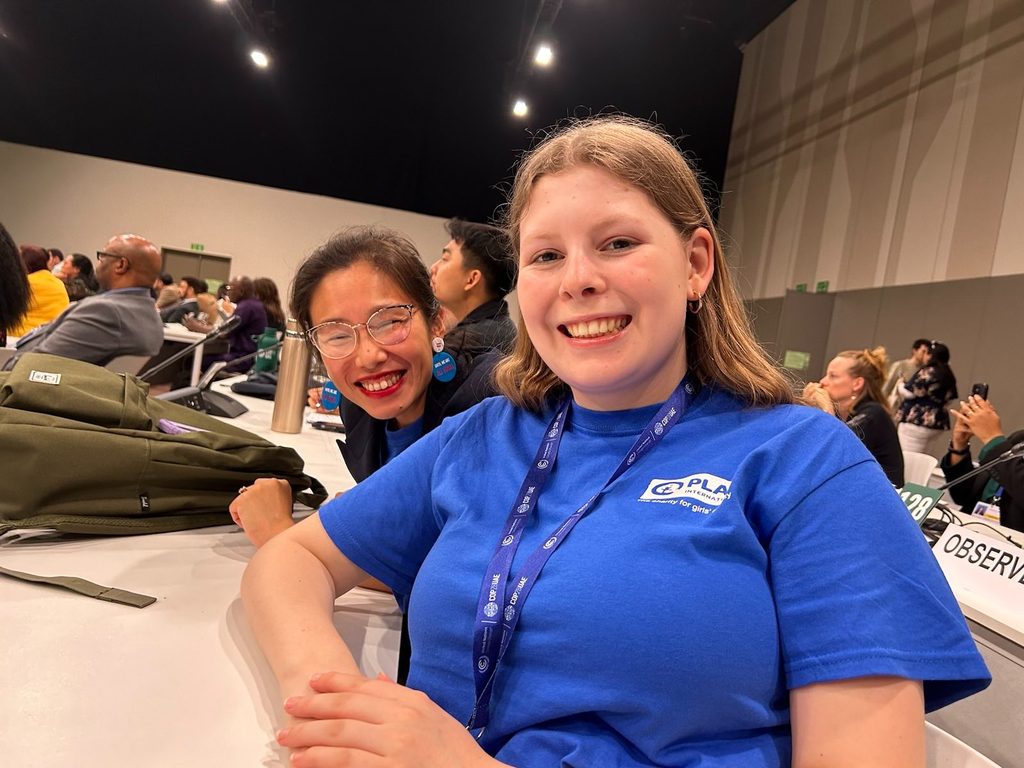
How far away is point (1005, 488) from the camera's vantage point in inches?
105

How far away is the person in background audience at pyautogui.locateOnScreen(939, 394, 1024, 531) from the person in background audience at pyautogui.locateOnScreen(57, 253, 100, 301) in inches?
252

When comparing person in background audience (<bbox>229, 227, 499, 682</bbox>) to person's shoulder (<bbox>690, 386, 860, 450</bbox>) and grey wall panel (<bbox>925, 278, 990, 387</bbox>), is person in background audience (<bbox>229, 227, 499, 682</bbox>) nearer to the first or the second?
person's shoulder (<bbox>690, 386, 860, 450</bbox>)

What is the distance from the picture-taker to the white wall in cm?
1029

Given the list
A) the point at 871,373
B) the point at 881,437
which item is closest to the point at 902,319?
the point at 871,373

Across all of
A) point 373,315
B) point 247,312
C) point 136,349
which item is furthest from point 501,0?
point 373,315

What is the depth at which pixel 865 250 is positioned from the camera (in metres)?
7.18

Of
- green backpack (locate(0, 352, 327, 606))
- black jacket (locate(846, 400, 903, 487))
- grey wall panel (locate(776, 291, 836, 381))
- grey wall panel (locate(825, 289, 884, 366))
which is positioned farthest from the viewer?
grey wall panel (locate(776, 291, 836, 381))

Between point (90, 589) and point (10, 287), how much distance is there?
1355 mm

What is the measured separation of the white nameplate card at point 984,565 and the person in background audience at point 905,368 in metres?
4.08

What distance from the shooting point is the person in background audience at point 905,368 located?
5.55 meters

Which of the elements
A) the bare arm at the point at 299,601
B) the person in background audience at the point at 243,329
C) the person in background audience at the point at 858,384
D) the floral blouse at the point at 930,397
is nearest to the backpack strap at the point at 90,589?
the bare arm at the point at 299,601

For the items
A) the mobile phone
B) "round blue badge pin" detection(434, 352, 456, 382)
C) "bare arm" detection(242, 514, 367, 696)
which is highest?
"round blue badge pin" detection(434, 352, 456, 382)

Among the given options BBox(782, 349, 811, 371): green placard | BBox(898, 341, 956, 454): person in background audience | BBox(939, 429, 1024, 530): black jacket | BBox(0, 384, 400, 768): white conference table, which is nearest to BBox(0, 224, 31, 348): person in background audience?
BBox(0, 384, 400, 768): white conference table

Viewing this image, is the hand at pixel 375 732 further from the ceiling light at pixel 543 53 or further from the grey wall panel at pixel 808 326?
the ceiling light at pixel 543 53
